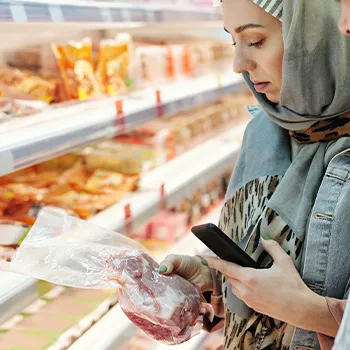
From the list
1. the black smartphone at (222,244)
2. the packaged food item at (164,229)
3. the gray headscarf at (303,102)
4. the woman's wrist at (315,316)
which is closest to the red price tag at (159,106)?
the packaged food item at (164,229)

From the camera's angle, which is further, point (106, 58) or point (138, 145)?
point (138, 145)

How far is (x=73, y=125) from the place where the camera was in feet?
5.24

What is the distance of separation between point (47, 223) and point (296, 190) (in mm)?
567

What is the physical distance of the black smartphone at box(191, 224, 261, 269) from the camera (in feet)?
3.50

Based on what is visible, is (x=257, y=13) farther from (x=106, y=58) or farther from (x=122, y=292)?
(x=106, y=58)

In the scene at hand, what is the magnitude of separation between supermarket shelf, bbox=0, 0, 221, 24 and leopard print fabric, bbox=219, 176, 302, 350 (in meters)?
0.71

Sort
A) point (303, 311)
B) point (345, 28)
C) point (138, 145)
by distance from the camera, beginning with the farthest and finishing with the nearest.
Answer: point (138, 145)
point (303, 311)
point (345, 28)

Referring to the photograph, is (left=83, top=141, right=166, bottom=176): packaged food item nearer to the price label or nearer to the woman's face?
the price label

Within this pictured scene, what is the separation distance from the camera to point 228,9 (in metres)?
1.16

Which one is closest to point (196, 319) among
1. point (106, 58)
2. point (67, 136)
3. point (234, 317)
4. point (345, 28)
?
point (234, 317)

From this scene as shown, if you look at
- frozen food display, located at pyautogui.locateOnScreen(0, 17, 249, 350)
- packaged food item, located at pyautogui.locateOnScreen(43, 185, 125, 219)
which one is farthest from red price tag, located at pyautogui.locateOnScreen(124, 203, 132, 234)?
packaged food item, located at pyautogui.locateOnScreen(43, 185, 125, 219)

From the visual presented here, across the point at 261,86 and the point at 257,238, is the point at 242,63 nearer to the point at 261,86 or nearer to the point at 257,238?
the point at 261,86

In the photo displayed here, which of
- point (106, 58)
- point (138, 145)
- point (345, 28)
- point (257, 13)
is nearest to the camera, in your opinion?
point (345, 28)

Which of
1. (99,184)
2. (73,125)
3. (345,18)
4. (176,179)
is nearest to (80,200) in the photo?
(99,184)
